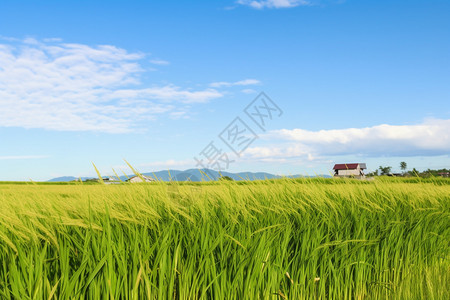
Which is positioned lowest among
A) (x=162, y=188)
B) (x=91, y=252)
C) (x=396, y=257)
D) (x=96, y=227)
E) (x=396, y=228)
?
(x=396, y=257)

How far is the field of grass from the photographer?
2.30 metres

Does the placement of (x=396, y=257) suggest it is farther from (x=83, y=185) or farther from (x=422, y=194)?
(x=83, y=185)

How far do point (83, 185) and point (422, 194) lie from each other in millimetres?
5131

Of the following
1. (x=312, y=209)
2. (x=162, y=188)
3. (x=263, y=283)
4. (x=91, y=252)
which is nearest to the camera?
(x=91, y=252)

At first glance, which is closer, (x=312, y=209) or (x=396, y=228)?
(x=312, y=209)

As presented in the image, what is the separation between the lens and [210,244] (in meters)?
2.67

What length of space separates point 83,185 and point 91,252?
0.89 meters

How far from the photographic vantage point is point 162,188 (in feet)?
10.7

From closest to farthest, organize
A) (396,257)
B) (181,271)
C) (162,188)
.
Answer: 1. (181,271)
2. (162,188)
3. (396,257)

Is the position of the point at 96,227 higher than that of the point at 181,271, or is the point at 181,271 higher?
the point at 96,227

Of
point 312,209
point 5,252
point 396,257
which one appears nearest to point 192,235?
point 5,252

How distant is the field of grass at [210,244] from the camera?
90.6 inches

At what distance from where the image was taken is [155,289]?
2455 millimetres

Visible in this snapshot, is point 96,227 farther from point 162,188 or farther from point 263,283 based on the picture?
point 263,283
